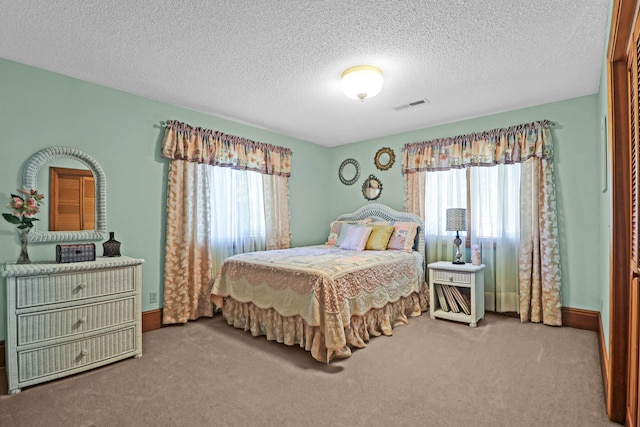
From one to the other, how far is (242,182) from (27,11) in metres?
2.53

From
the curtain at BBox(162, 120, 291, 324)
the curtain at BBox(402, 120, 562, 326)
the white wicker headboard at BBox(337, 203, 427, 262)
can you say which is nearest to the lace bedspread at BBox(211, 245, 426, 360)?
the curtain at BBox(162, 120, 291, 324)

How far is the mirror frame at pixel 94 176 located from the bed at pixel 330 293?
125 cm

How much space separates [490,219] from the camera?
3.88 m

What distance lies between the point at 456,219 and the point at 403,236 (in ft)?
2.23

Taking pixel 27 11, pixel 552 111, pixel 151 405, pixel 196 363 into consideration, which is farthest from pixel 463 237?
pixel 27 11

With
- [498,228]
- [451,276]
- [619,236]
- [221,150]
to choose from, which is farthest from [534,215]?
[221,150]

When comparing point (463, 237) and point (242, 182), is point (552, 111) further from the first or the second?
point (242, 182)

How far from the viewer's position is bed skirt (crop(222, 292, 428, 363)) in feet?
8.70

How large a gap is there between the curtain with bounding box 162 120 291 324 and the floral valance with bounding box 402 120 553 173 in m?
1.97

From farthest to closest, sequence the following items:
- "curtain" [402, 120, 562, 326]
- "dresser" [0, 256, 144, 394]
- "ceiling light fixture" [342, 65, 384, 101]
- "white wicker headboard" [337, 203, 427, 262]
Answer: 1. "white wicker headboard" [337, 203, 427, 262]
2. "curtain" [402, 120, 562, 326]
3. "ceiling light fixture" [342, 65, 384, 101]
4. "dresser" [0, 256, 144, 394]

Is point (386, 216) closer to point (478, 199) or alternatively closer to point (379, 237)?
point (379, 237)

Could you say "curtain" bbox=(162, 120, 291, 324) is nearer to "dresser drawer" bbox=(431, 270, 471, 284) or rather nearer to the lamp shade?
"dresser drawer" bbox=(431, 270, 471, 284)

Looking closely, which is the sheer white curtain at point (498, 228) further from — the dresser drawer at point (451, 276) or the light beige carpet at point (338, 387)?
the light beige carpet at point (338, 387)

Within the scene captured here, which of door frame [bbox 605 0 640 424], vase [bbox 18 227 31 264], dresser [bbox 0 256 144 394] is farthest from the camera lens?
vase [bbox 18 227 31 264]
